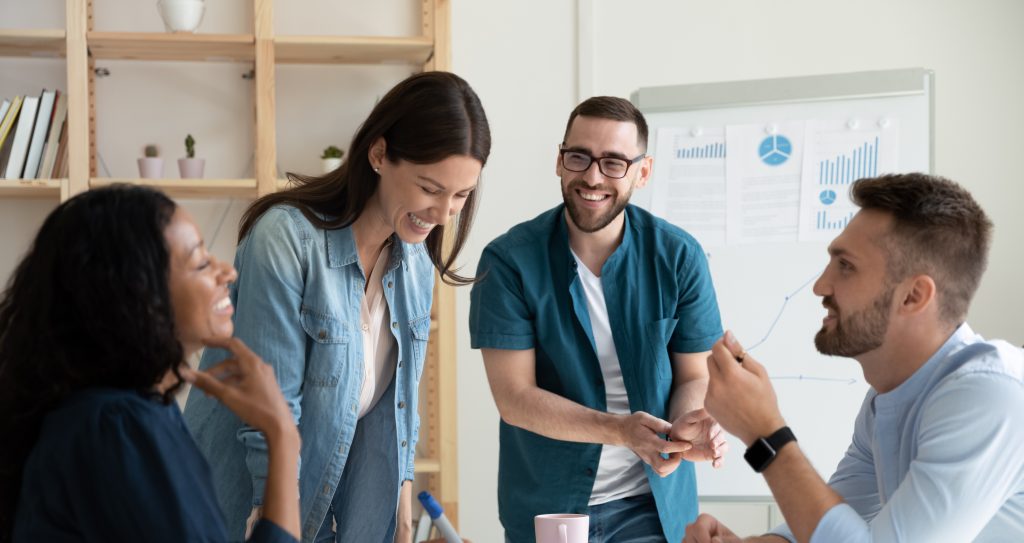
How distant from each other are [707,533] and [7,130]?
269 cm

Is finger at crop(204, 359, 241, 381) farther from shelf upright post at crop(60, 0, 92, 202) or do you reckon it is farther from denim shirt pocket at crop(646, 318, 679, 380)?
shelf upright post at crop(60, 0, 92, 202)

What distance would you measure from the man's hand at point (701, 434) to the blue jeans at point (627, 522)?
0.76 ft

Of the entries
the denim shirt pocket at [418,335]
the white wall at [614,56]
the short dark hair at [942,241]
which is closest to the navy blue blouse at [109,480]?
the denim shirt pocket at [418,335]

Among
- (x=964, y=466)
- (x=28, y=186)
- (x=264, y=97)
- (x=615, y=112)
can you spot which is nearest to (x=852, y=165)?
(x=615, y=112)

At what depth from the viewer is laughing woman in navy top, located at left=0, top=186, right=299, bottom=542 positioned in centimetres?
104

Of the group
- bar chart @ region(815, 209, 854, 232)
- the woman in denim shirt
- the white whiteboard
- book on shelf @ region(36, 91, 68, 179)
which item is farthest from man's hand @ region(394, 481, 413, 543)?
book on shelf @ region(36, 91, 68, 179)

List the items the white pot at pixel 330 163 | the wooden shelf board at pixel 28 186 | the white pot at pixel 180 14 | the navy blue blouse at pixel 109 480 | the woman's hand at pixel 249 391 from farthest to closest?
1. the white pot at pixel 330 163
2. the white pot at pixel 180 14
3. the wooden shelf board at pixel 28 186
4. the woman's hand at pixel 249 391
5. the navy blue blouse at pixel 109 480

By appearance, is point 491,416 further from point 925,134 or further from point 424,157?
point 424,157

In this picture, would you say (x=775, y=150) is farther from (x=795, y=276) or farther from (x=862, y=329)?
(x=862, y=329)

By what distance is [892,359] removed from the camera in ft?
5.24

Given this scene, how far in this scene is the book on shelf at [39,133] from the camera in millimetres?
3309

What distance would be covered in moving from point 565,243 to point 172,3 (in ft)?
5.99

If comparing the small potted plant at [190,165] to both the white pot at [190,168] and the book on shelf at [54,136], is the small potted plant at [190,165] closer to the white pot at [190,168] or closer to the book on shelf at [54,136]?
the white pot at [190,168]

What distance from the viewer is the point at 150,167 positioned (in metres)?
3.41
